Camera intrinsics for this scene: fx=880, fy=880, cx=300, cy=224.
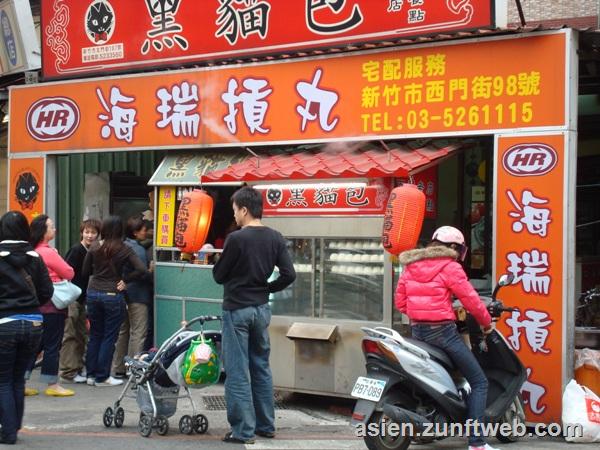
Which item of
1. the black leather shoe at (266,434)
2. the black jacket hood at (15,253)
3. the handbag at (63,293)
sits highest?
the black jacket hood at (15,253)

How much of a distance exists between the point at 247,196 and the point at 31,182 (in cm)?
556

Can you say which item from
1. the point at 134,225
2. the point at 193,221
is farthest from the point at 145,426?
the point at 134,225

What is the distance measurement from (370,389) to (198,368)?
1.44 metres

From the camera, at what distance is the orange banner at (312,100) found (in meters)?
7.96

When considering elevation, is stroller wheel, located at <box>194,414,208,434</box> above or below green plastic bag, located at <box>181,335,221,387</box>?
below

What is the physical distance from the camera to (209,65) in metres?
10.2

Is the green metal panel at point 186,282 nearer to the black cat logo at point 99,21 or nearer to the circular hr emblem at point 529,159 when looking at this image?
the black cat logo at point 99,21

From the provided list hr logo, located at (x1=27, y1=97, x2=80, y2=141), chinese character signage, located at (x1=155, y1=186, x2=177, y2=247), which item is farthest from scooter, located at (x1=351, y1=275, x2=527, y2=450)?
hr logo, located at (x1=27, y1=97, x2=80, y2=141)

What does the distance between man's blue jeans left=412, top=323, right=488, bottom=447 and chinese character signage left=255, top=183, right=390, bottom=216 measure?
75.8 inches

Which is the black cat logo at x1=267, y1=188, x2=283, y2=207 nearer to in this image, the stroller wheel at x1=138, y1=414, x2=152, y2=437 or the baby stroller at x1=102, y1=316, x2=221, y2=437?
the baby stroller at x1=102, y1=316, x2=221, y2=437

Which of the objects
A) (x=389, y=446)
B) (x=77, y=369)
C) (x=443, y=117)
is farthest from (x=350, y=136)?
(x=77, y=369)

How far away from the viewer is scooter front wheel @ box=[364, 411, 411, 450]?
6.55m

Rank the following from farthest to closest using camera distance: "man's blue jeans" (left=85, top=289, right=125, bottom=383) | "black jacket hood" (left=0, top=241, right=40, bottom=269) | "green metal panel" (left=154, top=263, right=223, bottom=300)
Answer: "green metal panel" (left=154, top=263, right=223, bottom=300)
"man's blue jeans" (left=85, top=289, right=125, bottom=383)
"black jacket hood" (left=0, top=241, right=40, bottom=269)

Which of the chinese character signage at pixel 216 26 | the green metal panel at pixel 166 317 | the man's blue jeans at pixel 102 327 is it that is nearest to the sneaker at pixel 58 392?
the man's blue jeans at pixel 102 327
